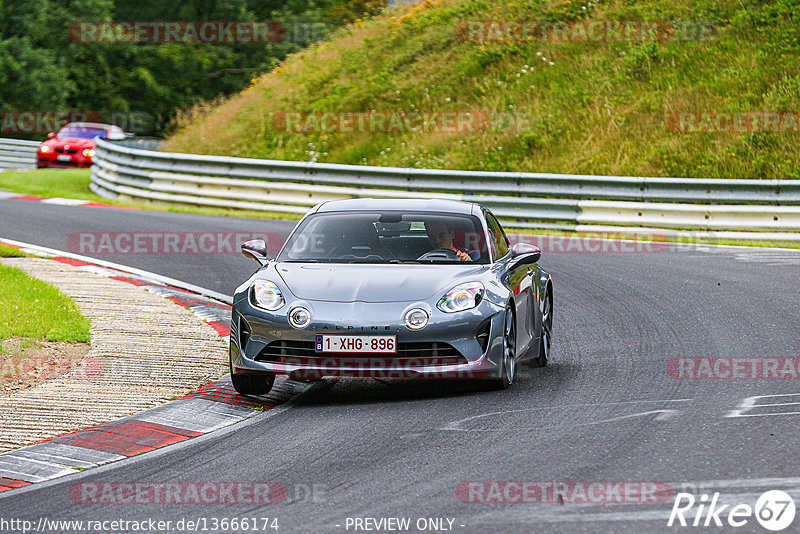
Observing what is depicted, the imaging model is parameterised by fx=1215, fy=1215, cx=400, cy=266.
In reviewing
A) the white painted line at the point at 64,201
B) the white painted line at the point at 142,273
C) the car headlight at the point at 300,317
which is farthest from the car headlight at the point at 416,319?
the white painted line at the point at 64,201

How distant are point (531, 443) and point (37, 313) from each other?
591cm

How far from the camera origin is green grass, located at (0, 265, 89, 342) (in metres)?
10.2

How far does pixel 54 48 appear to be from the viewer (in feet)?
170

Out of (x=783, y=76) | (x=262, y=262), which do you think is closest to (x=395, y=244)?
(x=262, y=262)

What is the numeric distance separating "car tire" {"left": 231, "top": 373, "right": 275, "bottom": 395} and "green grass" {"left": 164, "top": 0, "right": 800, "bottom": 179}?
1541 cm

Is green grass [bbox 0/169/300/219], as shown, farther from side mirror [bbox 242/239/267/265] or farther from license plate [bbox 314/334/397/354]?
license plate [bbox 314/334/397/354]

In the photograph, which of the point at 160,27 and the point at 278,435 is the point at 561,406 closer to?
the point at 278,435

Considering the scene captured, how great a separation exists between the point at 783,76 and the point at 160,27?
38726mm

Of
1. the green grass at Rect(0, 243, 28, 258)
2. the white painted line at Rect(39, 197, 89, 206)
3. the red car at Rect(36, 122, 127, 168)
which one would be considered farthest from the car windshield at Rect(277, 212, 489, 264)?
the red car at Rect(36, 122, 127, 168)

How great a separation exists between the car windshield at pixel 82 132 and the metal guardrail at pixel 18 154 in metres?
1.93

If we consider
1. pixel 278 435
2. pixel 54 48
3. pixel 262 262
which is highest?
pixel 54 48

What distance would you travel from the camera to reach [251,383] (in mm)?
→ 8406
